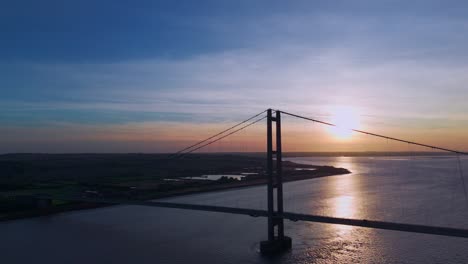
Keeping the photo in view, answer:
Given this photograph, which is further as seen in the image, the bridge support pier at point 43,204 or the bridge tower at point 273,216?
the bridge support pier at point 43,204

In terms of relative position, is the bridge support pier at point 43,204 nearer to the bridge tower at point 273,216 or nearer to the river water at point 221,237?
the river water at point 221,237

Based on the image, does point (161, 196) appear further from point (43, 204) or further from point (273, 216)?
point (273, 216)

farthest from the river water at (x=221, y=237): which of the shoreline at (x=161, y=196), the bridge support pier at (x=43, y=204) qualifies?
the bridge support pier at (x=43, y=204)

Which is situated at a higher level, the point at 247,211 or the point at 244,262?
the point at 247,211

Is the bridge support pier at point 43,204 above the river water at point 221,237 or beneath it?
above

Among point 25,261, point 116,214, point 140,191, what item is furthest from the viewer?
point 140,191

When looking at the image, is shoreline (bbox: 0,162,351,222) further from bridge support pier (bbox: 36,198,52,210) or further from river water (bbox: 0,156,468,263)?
river water (bbox: 0,156,468,263)

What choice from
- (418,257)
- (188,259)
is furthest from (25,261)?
(418,257)

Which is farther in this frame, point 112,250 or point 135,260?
point 112,250

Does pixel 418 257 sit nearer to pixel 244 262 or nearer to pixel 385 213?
pixel 244 262

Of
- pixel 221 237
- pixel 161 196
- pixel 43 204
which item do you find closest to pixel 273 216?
pixel 221 237

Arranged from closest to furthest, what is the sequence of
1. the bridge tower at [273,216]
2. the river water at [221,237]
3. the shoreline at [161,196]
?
1. the river water at [221,237]
2. the bridge tower at [273,216]
3. the shoreline at [161,196]
